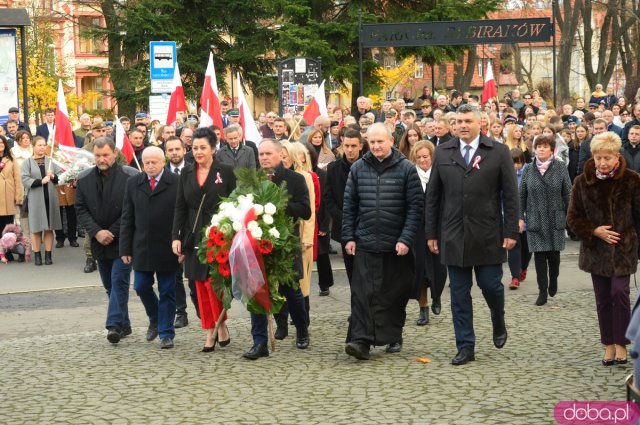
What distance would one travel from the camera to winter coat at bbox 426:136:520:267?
905 cm

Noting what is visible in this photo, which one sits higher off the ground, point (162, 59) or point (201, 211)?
point (162, 59)

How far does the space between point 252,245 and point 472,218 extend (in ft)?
6.07

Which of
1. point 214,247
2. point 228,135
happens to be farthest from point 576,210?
point 228,135

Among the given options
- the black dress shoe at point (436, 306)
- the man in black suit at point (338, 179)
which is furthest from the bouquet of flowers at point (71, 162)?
the black dress shoe at point (436, 306)

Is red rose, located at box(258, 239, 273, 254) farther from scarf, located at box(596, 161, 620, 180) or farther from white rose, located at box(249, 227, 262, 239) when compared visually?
scarf, located at box(596, 161, 620, 180)

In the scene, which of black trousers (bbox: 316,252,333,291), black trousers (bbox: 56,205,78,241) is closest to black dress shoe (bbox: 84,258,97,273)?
black trousers (bbox: 56,205,78,241)

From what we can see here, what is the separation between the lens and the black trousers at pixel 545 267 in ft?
39.7

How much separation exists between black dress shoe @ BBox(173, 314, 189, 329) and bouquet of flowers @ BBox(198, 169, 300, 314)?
5.50ft

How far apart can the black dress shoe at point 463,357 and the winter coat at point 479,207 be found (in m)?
0.68

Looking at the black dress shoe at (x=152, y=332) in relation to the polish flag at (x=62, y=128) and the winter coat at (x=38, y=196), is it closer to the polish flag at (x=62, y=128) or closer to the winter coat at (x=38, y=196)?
the winter coat at (x=38, y=196)

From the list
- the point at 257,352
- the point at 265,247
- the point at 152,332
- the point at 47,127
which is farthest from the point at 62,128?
the point at 257,352

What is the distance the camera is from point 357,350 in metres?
9.20

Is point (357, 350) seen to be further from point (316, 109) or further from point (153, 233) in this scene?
point (316, 109)

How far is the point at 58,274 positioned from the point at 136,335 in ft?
16.0
